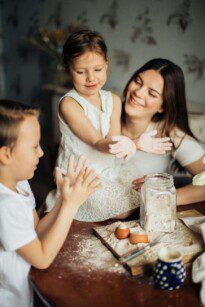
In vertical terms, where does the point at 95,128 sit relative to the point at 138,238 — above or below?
above

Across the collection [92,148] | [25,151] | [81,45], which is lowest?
[92,148]

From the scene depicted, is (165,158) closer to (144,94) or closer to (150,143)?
(144,94)

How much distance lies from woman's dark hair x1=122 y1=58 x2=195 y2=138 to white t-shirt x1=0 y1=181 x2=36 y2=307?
38.2 inches

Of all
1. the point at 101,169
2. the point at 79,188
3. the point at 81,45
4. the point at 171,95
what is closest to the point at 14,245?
the point at 79,188

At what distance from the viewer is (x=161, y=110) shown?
1912 mm

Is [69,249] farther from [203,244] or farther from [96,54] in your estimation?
[96,54]

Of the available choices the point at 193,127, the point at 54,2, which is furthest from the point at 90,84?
the point at 54,2

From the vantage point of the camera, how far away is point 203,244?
1161 mm

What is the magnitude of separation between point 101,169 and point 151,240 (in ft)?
2.10

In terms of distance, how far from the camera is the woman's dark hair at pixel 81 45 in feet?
5.27

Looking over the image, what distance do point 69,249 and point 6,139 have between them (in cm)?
41

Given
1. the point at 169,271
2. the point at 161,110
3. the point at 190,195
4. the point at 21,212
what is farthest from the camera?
the point at 161,110

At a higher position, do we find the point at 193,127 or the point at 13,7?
the point at 13,7

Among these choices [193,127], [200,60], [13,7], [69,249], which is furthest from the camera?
[13,7]
